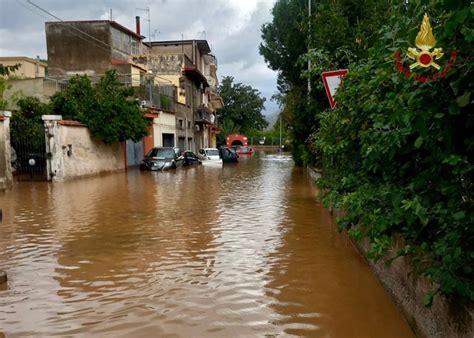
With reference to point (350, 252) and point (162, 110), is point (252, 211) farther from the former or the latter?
point (162, 110)

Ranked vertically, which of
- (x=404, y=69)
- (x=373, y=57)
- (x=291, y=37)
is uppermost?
(x=291, y=37)

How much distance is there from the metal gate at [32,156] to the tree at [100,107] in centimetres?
246

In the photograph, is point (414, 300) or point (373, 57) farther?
point (373, 57)

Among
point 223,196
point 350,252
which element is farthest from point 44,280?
point 223,196

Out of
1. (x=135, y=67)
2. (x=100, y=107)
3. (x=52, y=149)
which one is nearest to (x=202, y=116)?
(x=135, y=67)

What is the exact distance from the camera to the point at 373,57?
503 cm

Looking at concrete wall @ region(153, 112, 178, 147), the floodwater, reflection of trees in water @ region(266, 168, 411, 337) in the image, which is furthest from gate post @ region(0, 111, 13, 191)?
concrete wall @ region(153, 112, 178, 147)

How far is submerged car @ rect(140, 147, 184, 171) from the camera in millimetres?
25719

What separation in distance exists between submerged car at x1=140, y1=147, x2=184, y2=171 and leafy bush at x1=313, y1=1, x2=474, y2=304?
21.5m

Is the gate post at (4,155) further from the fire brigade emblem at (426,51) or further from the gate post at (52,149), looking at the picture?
the fire brigade emblem at (426,51)

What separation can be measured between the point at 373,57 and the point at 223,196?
31.6 feet

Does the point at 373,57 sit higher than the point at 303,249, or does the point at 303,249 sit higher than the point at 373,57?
the point at 373,57

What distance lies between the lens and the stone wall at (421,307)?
306cm

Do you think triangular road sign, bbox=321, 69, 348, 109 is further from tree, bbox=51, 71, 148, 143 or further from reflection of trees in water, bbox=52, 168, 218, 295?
tree, bbox=51, 71, 148, 143
